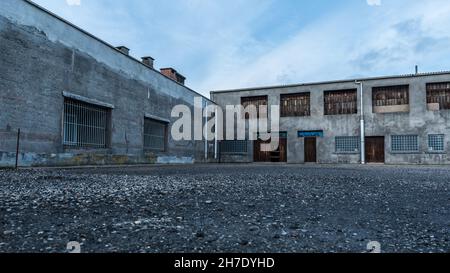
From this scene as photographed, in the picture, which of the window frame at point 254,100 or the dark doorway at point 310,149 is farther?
the window frame at point 254,100

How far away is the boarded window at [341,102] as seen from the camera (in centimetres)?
2139

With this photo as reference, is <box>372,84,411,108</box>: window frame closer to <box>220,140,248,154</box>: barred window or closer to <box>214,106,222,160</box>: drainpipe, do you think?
<box>220,140,248,154</box>: barred window

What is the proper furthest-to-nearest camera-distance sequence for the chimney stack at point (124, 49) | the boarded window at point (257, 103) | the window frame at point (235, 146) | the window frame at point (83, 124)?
the boarded window at point (257, 103), the window frame at point (235, 146), the chimney stack at point (124, 49), the window frame at point (83, 124)

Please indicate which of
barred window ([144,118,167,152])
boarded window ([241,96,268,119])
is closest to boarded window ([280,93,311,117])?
boarded window ([241,96,268,119])

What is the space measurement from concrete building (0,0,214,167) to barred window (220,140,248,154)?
8667 mm

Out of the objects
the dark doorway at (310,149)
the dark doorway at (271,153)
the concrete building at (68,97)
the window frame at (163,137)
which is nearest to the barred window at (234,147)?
the dark doorway at (271,153)

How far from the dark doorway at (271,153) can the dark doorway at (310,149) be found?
5.32 ft

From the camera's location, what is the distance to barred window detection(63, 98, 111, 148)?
10203 mm

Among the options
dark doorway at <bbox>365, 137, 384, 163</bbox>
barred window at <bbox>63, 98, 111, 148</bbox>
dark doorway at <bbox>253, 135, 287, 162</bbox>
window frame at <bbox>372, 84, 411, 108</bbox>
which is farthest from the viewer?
dark doorway at <bbox>253, 135, 287, 162</bbox>

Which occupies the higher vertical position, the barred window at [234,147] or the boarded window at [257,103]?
the boarded window at [257,103]

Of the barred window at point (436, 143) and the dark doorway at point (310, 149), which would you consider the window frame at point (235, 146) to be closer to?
the dark doorway at point (310, 149)

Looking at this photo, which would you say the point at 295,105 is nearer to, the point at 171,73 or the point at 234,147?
the point at 234,147

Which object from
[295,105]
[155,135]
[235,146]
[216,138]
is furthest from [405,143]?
[155,135]

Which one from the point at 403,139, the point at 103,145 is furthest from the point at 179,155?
the point at 403,139
